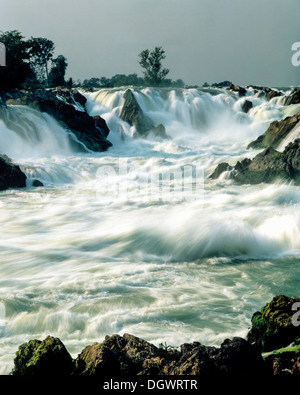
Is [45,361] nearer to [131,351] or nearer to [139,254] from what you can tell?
[131,351]

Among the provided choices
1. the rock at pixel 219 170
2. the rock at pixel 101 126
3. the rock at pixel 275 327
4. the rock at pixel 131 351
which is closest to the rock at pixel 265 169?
the rock at pixel 219 170

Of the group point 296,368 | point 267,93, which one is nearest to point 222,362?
point 296,368

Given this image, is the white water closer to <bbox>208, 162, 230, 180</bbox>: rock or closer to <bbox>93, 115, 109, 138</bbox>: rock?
<bbox>208, 162, 230, 180</bbox>: rock

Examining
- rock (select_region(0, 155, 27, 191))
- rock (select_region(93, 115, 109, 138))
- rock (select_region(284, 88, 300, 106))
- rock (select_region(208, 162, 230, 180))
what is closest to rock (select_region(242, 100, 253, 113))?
rock (select_region(284, 88, 300, 106))

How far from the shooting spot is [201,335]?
6164 mm

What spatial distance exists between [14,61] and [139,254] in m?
25.1

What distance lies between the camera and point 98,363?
13.7ft

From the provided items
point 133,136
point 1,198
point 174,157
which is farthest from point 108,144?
point 1,198

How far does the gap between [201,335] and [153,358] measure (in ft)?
6.32

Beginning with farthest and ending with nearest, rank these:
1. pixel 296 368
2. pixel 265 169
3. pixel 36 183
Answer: pixel 36 183
pixel 265 169
pixel 296 368

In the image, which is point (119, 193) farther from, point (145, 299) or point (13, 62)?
point (13, 62)

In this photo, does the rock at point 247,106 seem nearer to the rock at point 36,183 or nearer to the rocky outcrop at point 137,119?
the rocky outcrop at point 137,119

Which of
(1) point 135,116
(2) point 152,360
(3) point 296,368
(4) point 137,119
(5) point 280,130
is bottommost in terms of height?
(2) point 152,360

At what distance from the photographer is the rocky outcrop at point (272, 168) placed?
15.9 metres
